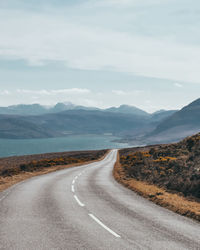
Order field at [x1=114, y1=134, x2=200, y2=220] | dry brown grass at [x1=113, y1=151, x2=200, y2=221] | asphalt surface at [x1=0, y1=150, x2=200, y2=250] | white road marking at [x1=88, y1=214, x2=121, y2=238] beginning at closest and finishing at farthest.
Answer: asphalt surface at [x1=0, y1=150, x2=200, y2=250] → white road marking at [x1=88, y1=214, x2=121, y2=238] → dry brown grass at [x1=113, y1=151, x2=200, y2=221] → field at [x1=114, y1=134, x2=200, y2=220]

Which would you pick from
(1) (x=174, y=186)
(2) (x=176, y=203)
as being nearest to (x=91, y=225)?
(2) (x=176, y=203)

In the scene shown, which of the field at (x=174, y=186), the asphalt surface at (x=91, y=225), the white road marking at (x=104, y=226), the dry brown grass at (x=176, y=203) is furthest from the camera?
the field at (x=174, y=186)

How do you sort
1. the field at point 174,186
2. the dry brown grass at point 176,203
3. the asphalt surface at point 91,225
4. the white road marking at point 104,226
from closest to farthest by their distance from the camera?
the asphalt surface at point 91,225 < the white road marking at point 104,226 < the dry brown grass at point 176,203 < the field at point 174,186

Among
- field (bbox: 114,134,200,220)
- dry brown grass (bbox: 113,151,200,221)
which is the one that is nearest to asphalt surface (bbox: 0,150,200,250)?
dry brown grass (bbox: 113,151,200,221)

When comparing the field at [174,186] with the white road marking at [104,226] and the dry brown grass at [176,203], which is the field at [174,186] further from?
the white road marking at [104,226]

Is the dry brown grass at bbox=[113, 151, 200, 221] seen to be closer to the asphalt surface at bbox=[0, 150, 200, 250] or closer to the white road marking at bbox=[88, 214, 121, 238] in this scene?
the asphalt surface at bbox=[0, 150, 200, 250]

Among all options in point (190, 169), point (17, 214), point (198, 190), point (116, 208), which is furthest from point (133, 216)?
point (190, 169)

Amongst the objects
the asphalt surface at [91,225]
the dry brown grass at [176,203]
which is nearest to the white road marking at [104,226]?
the asphalt surface at [91,225]

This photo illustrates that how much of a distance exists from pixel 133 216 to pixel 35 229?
Result: 4534 mm

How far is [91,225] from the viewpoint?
1023cm

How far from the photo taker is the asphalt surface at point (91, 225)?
26.7ft

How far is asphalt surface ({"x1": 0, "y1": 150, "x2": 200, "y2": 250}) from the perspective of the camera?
815 cm

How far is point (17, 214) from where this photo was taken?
1191 centimetres

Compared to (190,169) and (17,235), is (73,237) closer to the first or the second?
(17,235)
